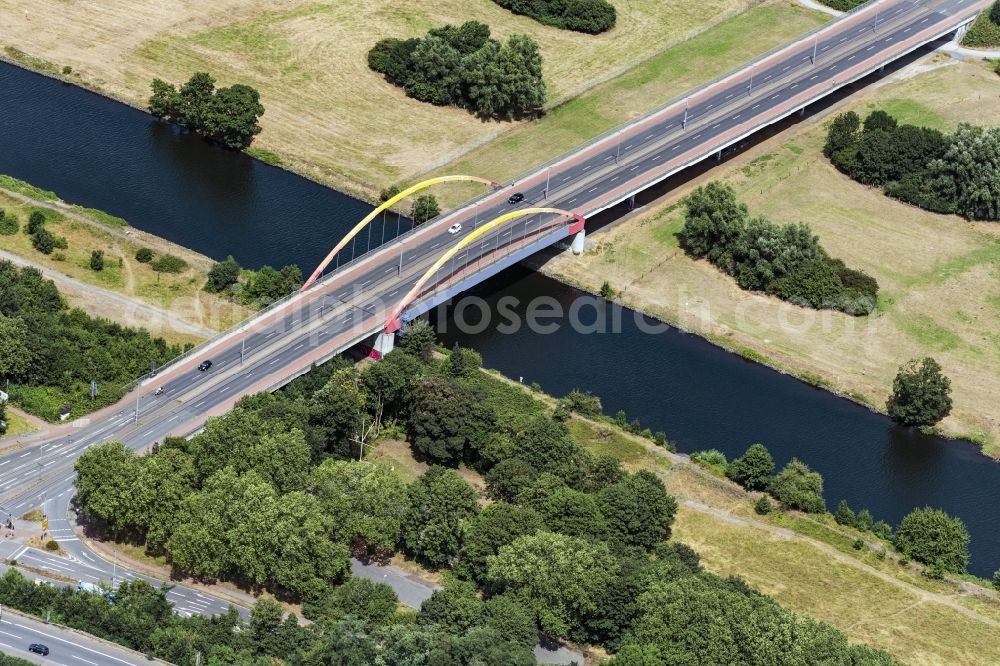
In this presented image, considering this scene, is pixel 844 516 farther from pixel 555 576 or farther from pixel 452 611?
pixel 452 611

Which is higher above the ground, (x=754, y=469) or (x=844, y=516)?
(x=754, y=469)

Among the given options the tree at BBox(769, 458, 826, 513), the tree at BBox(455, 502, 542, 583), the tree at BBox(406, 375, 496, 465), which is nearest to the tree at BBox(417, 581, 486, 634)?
the tree at BBox(455, 502, 542, 583)

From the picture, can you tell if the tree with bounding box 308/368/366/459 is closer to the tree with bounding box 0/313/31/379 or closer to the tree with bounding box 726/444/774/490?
the tree with bounding box 0/313/31/379

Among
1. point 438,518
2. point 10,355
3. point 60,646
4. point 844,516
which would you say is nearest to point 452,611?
point 438,518

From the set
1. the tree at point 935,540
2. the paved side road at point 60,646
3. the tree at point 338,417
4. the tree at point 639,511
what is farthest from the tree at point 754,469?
the paved side road at point 60,646

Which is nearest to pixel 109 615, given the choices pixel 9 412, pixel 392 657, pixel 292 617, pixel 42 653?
pixel 42 653

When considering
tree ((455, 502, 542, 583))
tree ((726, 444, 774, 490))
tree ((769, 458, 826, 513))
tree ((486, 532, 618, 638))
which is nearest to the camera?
tree ((486, 532, 618, 638))
